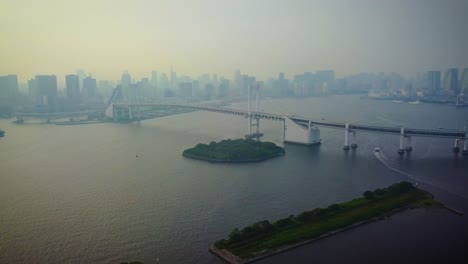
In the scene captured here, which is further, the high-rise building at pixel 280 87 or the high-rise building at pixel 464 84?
the high-rise building at pixel 280 87

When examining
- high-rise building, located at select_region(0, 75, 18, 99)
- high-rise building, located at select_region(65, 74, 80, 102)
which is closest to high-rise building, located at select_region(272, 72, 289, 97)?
high-rise building, located at select_region(65, 74, 80, 102)

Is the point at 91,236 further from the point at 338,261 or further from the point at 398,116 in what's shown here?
the point at 398,116

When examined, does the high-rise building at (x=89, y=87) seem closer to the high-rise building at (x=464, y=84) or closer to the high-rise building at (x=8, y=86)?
the high-rise building at (x=8, y=86)

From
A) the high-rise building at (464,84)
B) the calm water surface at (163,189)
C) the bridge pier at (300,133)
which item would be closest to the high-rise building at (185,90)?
the calm water surface at (163,189)

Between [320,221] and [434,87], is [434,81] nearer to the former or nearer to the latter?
[434,87]

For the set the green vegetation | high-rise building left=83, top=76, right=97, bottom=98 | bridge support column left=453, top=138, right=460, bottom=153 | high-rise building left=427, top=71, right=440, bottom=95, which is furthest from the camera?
high-rise building left=427, top=71, right=440, bottom=95

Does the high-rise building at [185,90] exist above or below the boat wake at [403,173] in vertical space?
above

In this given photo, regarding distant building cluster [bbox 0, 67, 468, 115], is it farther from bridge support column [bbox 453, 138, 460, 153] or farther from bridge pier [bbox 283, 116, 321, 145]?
bridge support column [bbox 453, 138, 460, 153]
